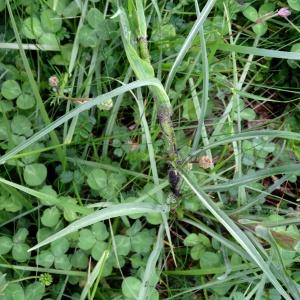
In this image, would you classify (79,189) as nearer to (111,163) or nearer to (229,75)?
(111,163)

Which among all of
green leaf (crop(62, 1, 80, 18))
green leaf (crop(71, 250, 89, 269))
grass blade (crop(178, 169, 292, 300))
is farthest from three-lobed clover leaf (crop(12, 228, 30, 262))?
green leaf (crop(62, 1, 80, 18))

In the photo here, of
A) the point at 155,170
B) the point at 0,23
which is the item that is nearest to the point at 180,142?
the point at 155,170

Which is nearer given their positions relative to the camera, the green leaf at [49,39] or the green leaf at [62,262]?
the green leaf at [62,262]

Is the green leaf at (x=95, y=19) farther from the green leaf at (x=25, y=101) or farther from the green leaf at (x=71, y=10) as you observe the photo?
the green leaf at (x=25, y=101)

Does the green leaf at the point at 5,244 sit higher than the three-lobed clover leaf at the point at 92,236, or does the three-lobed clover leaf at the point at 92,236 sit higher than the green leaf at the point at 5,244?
the green leaf at the point at 5,244

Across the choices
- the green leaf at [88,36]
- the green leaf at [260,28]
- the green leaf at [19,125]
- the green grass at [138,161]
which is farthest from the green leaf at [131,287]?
the green leaf at [260,28]

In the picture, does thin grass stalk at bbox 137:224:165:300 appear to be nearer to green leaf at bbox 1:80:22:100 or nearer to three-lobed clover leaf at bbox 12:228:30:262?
three-lobed clover leaf at bbox 12:228:30:262
